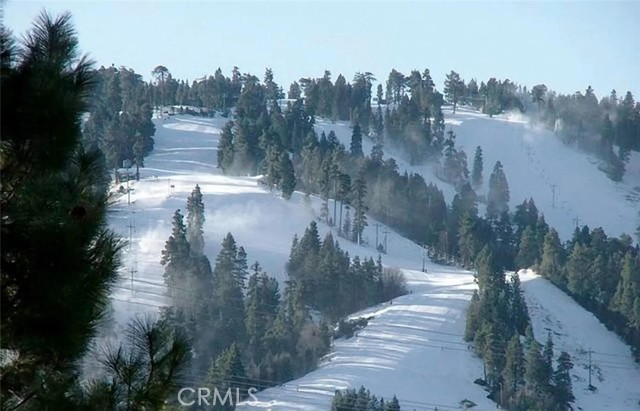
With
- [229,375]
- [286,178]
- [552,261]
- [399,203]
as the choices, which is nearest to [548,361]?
[229,375]

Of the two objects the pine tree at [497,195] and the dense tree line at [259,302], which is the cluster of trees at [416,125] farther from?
the dense tree line at [259,302]

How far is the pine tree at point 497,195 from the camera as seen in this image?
8319 cm

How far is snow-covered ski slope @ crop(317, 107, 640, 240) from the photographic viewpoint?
9106 centimetres

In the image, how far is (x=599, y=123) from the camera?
104562mm

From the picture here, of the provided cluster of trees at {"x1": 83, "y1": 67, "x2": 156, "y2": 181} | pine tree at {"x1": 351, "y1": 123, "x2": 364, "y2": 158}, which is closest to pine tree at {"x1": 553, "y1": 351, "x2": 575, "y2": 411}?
cluster of trees at {"x1": 83, "y1": 67, "x2": 156, "y2": 181}

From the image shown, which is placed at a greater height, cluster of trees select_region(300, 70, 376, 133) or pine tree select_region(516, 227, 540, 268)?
cluster of trees select_region(300, 70, 376, 133)

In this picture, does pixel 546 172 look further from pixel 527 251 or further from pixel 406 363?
pixel 406 363

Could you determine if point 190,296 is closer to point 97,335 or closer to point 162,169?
point 162,169

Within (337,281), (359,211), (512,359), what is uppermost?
(359,211)

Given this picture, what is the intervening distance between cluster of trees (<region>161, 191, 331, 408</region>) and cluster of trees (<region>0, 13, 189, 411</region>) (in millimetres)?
31852

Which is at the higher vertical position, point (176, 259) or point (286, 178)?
point (286, 178)

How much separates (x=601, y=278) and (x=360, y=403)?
25.8 metres

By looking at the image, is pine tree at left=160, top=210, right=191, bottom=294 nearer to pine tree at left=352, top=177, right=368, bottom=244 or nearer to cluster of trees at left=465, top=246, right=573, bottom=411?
cluster of trees at left=465, top=246, right=573, bottom=411

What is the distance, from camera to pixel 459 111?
112m
